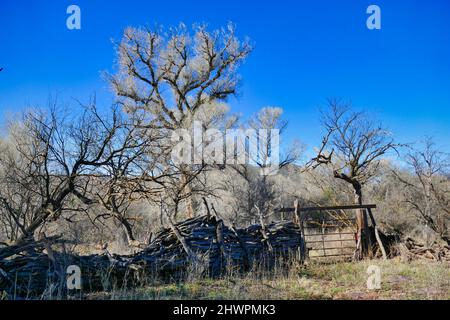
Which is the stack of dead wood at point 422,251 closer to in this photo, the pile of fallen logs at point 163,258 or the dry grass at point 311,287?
the dry grass at point 311,287

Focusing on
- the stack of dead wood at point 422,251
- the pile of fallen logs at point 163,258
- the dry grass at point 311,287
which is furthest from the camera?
the stack of dead wood at point 422,251

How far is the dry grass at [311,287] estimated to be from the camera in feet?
14.0

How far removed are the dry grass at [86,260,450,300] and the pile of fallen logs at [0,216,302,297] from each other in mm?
438

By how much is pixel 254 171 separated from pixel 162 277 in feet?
62.4

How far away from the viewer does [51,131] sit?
7477 millimetres

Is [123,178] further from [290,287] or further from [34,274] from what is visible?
[290,287]

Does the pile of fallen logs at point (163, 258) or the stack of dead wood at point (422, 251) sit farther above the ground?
the pile of fallen logs at point (163, 258)

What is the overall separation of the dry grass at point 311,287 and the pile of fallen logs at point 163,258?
0.44 metres

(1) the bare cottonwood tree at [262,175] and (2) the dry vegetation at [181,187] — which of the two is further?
(1) the bare cottonwood tree at [262,175]

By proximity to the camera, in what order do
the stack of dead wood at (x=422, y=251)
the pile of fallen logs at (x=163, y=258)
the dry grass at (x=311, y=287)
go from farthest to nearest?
the stack of dead wood at (x=422, y=251), the pile of fallen logs at (x=163, y=258), the dry grass at (x=311, y=287)

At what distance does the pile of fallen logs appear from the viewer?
4414 millimetres

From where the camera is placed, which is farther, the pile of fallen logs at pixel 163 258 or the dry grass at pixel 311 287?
the pile of fallen logs at pixel 163 258

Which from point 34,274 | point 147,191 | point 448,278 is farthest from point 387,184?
point 34,274

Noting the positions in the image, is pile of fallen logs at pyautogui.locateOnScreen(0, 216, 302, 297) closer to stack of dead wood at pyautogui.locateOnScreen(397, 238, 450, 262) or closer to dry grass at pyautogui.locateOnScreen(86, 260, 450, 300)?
dry grass at pyautogui.locateOnScreen(86, 260, 450, 300)
